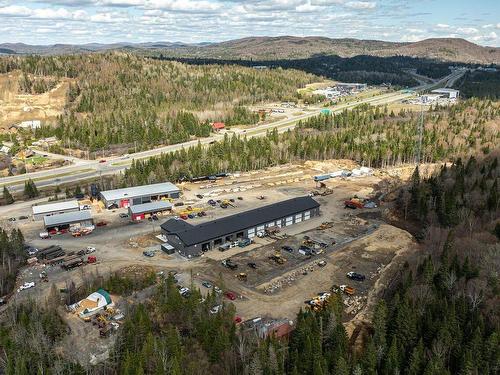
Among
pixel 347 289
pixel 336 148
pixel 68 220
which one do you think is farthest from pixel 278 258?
pixel 336 148

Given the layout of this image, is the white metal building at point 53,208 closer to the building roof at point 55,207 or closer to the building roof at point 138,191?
the building roof at point 55,207

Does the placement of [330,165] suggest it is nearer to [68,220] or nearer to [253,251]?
[253,251]

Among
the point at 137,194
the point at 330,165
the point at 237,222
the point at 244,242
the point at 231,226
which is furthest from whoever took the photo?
the point at 330,165

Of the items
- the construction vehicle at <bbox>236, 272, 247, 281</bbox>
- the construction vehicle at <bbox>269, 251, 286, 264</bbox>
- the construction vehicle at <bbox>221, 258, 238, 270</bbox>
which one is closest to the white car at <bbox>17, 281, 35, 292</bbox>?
the construction vehicle at <bbox>221, 258, 238, 270</bbox>

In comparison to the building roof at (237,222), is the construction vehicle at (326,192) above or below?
below

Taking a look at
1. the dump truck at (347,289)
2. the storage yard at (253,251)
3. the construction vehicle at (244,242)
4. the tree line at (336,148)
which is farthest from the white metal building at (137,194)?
the dump truck at (347,289)

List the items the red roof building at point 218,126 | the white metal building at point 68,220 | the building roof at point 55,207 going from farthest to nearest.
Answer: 1. the red roof building at point 218,126
2. the building roof at point 55,207
3. the white metal building at point 68,220
